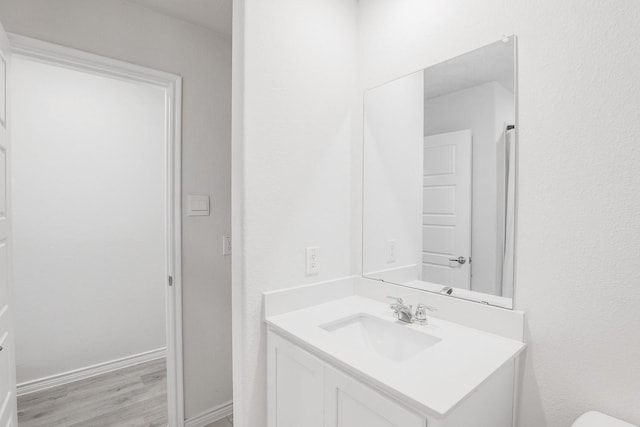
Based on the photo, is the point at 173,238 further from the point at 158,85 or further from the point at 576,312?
the point at 576,312

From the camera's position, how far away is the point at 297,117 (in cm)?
143

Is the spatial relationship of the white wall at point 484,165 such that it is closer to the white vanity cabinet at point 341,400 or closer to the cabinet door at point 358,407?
the white vanity cabinet at point 341,400

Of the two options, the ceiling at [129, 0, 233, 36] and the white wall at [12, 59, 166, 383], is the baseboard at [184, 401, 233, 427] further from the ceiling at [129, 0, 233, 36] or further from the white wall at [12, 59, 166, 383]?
the ceiling at [129, 0, 233, 36]

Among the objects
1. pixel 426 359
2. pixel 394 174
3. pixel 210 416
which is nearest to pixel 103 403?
pixel 210 416

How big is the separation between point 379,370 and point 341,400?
7.2 inches

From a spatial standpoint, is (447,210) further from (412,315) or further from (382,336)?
(382,336)

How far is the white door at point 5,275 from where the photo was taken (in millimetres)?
1351

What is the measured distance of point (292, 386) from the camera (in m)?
1.17

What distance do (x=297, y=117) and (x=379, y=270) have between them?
822 millimetres

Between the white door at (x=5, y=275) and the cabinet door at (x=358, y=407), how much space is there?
1374 millimetres

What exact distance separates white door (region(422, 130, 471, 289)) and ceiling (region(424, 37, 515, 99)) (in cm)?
19

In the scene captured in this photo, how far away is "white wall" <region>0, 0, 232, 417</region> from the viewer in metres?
1.74


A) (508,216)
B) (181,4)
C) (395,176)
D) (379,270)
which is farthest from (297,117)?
(181,4)

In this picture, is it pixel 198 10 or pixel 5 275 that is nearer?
pixel 5 275
